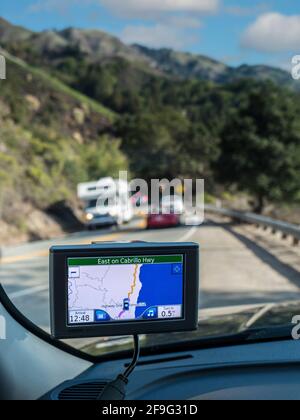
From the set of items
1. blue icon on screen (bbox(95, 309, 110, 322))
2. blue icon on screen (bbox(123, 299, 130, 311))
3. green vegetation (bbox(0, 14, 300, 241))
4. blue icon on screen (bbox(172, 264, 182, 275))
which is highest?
green vegetation (bbox(0, 14, 300, 241))

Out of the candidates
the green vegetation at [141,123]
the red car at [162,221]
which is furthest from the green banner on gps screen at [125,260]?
the red car at [162,221]

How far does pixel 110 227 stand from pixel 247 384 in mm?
7228

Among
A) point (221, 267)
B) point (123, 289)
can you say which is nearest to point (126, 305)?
point (123, 289)

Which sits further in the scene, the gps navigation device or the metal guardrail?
the metal guardrail

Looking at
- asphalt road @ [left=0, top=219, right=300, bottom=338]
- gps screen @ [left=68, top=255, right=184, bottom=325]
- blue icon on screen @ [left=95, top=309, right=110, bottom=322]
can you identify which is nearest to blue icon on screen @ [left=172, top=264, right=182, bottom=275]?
gps screen @ [left=68, top=255, right=184, bottom=325]

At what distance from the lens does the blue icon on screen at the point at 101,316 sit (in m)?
2.15

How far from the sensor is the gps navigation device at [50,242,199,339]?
212 centimetres

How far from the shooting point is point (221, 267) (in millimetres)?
15289

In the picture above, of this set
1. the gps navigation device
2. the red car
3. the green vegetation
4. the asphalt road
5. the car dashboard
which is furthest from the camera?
the green vegetation

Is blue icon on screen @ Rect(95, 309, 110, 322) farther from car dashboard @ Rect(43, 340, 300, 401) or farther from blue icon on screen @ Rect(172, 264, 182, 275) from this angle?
car dashboard @ Rect(43, 340, 300, 401)

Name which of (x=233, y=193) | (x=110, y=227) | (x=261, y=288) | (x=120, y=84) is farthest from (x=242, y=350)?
(x=120, y=84)

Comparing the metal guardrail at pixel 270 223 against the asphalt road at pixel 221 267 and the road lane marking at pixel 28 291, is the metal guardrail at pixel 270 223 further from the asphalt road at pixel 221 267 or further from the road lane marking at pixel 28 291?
the road lane marking at pixel 28 291

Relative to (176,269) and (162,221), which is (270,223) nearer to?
(162,221)
